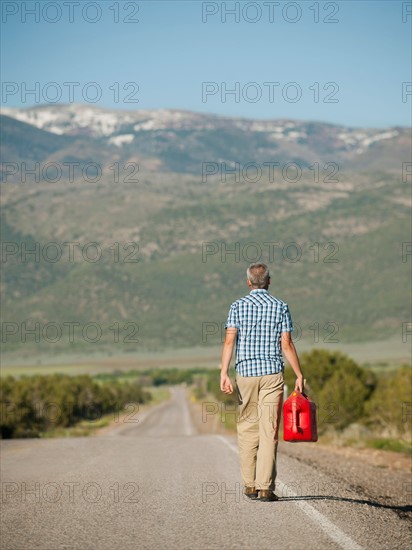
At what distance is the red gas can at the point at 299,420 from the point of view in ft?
33.9

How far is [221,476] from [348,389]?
33.3 meters

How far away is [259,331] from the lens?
33.6ft

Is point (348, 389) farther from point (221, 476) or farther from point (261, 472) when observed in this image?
point (261, 472)

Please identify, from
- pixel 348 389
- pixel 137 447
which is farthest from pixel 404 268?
pixel 137 447

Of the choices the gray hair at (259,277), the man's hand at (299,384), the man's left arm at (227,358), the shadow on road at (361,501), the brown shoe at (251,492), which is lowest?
the shadow on road at (361,501)

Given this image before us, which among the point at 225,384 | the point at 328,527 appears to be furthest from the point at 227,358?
the point at 328,527

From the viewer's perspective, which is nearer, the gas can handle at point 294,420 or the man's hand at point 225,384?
the man's hand at point 225,384

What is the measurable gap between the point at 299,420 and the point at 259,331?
1087mm

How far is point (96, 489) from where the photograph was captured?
1212cm

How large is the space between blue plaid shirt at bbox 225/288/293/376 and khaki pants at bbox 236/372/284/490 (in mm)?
120
